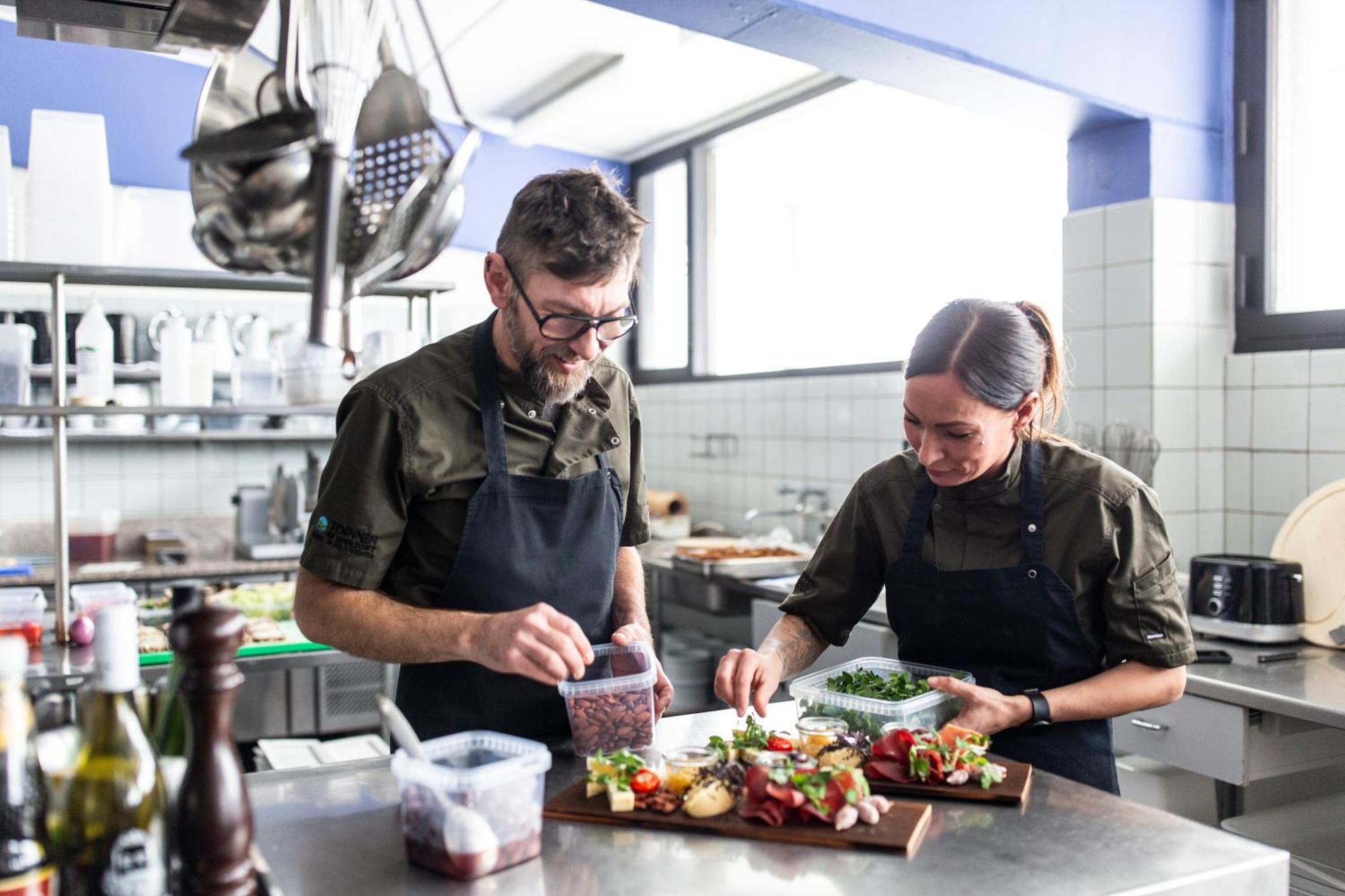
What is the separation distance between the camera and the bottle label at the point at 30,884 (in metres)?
Result: 0.95

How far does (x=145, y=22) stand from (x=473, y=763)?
1.29 m

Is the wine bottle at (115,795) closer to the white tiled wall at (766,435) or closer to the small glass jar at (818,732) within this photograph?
the small glass jar at (818,732)

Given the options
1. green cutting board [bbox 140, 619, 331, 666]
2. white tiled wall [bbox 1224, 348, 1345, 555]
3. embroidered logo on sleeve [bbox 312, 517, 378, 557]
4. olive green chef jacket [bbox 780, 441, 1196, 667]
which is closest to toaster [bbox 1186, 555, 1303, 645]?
white tiled wall [bbox 1224, 348, 1345, 555]

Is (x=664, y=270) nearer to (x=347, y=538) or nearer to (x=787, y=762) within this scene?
(x=347, y=538)

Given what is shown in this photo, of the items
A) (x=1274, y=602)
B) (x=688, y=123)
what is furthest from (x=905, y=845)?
(x=688, y=123)

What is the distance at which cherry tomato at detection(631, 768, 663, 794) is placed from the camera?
4.91 feet

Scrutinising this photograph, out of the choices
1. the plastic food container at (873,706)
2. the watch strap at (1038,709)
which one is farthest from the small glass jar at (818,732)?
the watch strap at (1038,709)

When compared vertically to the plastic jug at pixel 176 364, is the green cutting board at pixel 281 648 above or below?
below

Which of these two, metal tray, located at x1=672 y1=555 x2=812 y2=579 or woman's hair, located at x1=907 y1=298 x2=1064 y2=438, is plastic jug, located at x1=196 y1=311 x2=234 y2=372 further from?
woman's hair, located at x1=907 y1=298 x2=1064 y2=438

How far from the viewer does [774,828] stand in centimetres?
142

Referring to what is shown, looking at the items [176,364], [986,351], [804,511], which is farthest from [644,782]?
[804,511]

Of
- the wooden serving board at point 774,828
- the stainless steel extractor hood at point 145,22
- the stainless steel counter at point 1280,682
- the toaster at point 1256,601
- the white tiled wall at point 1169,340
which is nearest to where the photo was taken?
the wooden serving board at point 774,828

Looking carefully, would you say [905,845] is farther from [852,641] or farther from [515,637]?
[852,641]

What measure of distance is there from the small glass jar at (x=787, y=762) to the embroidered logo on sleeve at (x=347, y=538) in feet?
2.25
